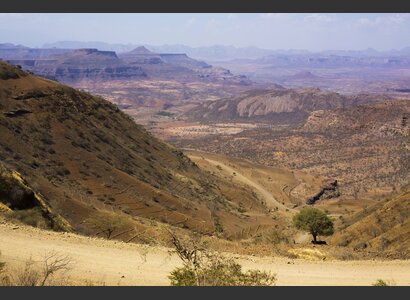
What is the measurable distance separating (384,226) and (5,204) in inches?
942

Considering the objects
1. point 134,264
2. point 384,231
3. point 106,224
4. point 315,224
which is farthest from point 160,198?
point 134,264

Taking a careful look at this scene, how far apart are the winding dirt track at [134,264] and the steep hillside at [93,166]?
5013 millimetres

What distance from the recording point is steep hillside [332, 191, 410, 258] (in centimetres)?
2565

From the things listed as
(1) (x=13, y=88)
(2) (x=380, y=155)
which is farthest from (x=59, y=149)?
(2) (x=380, y=155)

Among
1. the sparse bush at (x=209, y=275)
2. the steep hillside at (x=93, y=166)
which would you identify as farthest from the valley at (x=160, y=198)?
the sparse bush at (x=209, y=275)

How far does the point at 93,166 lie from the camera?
131 ft

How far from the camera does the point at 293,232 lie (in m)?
39.8

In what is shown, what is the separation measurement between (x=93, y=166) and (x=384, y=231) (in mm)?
24839

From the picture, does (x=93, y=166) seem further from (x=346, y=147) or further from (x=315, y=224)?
(x=346, y=147)

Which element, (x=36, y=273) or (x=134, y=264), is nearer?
(x=36, y=273)

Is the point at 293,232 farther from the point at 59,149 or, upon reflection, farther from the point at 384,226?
the point at 59,149

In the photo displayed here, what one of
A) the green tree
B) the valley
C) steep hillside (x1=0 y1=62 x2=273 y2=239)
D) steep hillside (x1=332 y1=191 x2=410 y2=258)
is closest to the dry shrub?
the valley

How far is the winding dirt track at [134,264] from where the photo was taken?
1410 cm

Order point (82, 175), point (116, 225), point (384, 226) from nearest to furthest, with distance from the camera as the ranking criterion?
point (116, 225) → point (384, 226) → point (82, 175)
